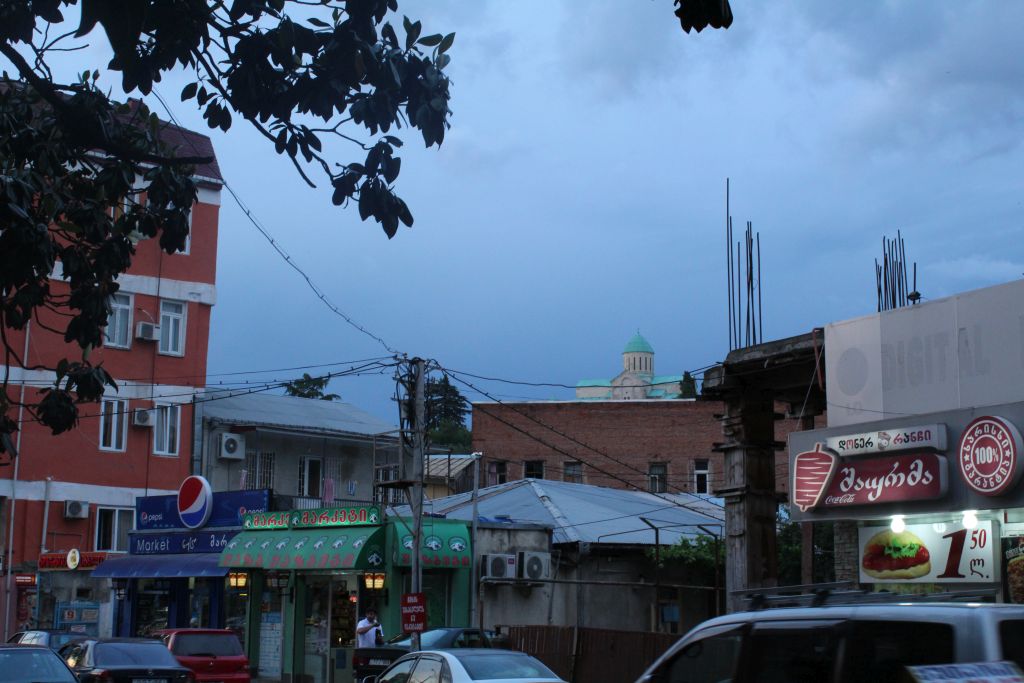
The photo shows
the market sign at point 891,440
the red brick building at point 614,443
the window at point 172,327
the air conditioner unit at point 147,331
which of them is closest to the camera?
the market sign at point 891,440

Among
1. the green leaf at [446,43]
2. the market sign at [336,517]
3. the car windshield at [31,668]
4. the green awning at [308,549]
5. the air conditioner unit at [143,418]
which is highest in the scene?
the air conditioner unit at [143,418]

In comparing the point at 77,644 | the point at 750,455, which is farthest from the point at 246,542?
the point at 750,455

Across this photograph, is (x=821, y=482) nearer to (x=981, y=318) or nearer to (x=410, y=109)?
(x=981, y=318)

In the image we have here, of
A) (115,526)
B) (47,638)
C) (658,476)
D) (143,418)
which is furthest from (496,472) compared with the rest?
(47,638)

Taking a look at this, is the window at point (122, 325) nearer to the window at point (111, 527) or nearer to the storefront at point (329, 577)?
the window at point (111, 527)

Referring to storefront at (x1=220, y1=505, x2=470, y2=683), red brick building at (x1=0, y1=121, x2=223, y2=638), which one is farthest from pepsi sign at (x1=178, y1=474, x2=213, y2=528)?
red brick building at (x1=0, y1=121, x2=223, y2=638)

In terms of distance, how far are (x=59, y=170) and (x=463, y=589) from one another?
19.2 metres

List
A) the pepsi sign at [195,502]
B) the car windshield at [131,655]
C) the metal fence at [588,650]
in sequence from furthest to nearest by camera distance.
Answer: the pepsi sign at [195,502], the metal fence at [588,650], the car windshield at [131,655]

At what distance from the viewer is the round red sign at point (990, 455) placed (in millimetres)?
15289

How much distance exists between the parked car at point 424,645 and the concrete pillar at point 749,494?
6531mm

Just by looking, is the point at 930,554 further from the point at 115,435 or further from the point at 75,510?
the point at 115,435

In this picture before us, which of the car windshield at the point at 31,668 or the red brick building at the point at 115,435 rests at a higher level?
the red brick building at the point at 115,435

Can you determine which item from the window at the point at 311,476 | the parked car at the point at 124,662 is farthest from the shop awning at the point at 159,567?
the parked car at the point at 124,662

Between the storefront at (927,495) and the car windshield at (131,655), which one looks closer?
the storefront at (927,495)
